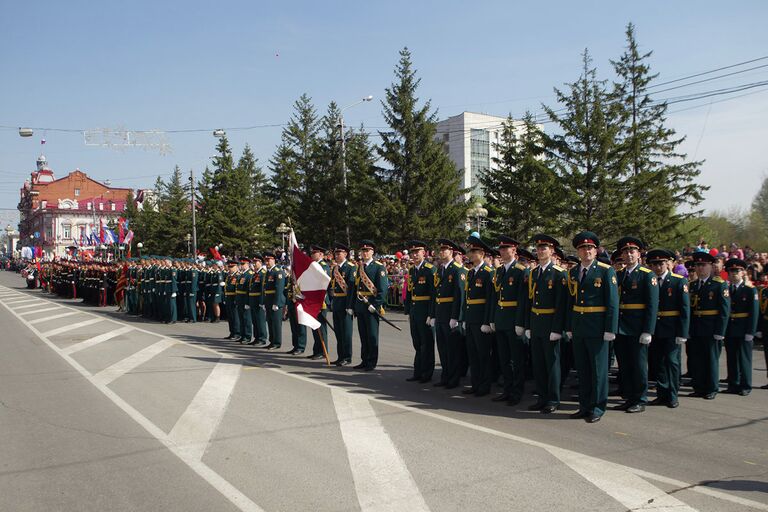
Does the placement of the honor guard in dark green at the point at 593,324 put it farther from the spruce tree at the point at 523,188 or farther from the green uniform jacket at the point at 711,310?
the spruce tree at the point at 523,188

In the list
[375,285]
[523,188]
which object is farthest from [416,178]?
[375,285]

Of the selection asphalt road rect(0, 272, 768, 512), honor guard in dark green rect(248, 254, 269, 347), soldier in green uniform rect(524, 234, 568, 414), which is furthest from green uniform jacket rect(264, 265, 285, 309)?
soldier in green uniform rect(524, 234, 568, 414)

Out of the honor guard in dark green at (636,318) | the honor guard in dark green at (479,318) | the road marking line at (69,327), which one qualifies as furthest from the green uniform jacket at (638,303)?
the road marking line at (69,327)

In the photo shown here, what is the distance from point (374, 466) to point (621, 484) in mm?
2036

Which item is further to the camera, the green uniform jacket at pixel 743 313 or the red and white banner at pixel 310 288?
the red and white banner at pixel 310 288

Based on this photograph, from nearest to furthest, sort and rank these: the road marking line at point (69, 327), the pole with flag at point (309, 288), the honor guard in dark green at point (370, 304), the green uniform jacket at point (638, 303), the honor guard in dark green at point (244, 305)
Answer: the green uniform jacket at point (638, 303) → the honor guard in dark green at point (370, 304) → the pole with flag at point (309, 288) → the honor guard in dark green at point (244, 305) → the road marking line at point (69, 327)

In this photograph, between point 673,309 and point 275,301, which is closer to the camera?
point 673,309

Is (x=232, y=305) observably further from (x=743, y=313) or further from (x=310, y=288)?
→ (x=743, y=313)

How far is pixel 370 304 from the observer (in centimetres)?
1109

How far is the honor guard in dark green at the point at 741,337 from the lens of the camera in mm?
8789

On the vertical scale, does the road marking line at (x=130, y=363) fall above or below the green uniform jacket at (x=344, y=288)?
below

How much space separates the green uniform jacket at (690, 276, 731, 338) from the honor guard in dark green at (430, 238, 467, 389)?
313 centimetres

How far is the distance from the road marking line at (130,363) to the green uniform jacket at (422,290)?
15.9 ft

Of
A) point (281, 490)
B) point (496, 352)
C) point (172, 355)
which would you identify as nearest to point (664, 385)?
point (496, 352)
